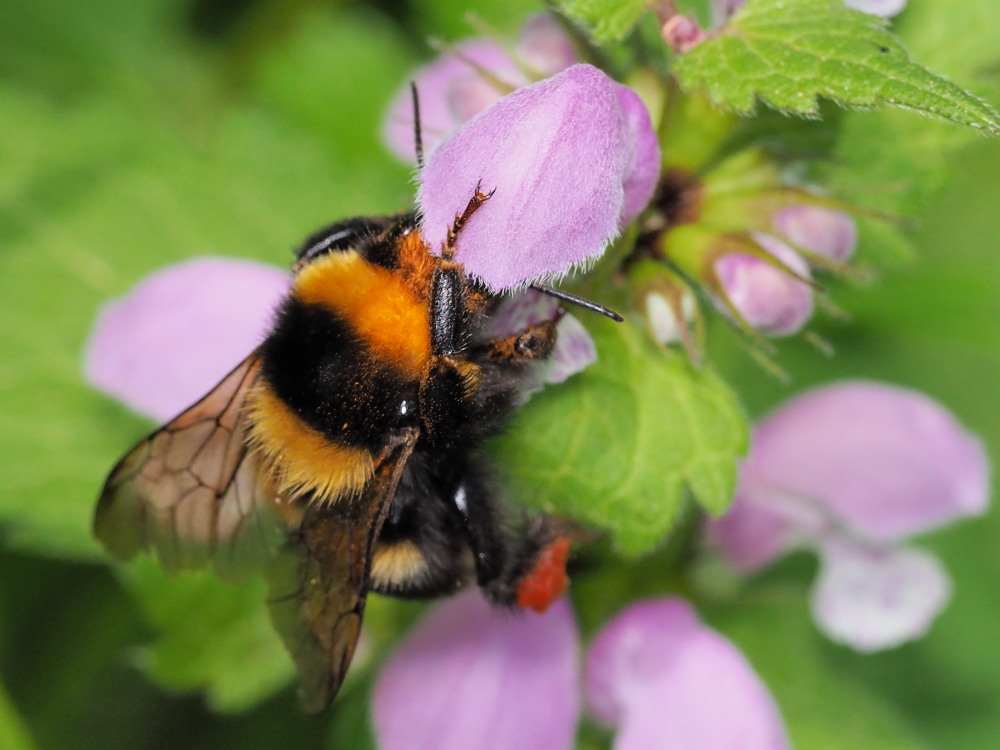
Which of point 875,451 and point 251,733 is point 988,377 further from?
point 251,733

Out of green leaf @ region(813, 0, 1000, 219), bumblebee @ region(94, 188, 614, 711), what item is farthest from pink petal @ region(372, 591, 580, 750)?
green leaf @ region(813, 0, 1000, 219)

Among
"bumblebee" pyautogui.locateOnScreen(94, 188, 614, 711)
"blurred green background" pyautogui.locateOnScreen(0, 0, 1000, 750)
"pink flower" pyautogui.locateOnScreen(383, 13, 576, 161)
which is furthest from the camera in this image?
"blurred green background" pyautogui.locateOnScreen(0, 0, 1000, 750)

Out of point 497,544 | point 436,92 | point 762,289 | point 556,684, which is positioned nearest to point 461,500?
point 497,544

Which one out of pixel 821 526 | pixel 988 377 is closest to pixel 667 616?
pixel 821 526

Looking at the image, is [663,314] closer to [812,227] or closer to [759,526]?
[812,227]

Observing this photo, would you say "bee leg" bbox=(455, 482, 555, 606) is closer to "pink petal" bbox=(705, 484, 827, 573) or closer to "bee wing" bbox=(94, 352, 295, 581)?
"bee wing" bbox=(94, 352, 295, 581)

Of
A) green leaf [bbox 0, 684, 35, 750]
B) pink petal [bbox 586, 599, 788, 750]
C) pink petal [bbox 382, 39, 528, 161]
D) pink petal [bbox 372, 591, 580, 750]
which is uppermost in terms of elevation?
pink petal [bbox 382, 39, 528, 161]
